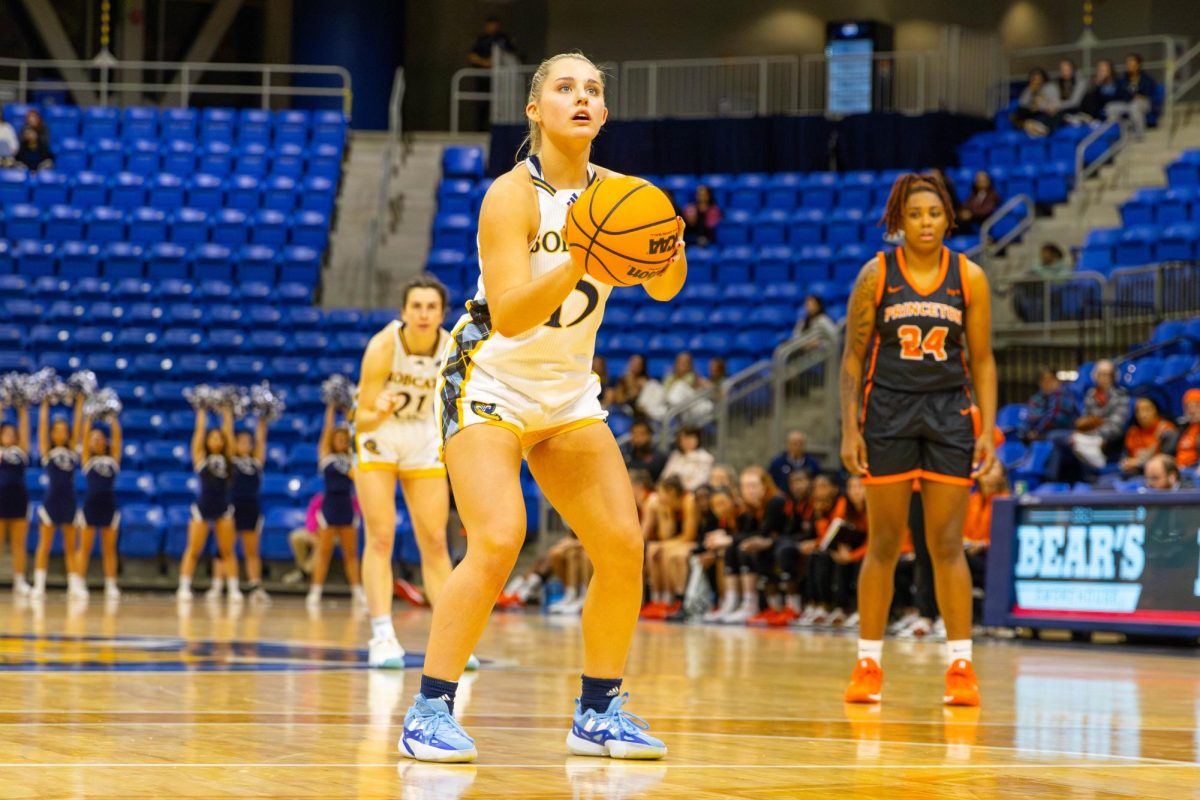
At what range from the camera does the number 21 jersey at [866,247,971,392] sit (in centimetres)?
677

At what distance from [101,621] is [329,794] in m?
8.41

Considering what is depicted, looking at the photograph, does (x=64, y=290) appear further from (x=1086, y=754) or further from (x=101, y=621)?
(x=1086, y=754)

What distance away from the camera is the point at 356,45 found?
2744 centimetres

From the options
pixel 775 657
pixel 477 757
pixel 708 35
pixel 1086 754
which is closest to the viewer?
pixel 477 757

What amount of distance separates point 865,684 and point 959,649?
1.32 feet

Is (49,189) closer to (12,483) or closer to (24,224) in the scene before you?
(24,224)

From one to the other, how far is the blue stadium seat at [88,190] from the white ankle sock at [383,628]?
50.9 feet

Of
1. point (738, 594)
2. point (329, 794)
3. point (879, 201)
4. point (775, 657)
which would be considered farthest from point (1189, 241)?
point (329, 794)

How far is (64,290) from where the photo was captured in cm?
2061

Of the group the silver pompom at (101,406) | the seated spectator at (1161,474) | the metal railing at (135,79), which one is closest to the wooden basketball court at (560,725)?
the seated spectator at (1161,474)

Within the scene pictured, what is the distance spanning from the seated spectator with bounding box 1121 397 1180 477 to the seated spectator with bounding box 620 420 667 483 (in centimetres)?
440

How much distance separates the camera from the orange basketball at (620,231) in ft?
13.7

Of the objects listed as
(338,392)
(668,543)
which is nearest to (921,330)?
(668,543)

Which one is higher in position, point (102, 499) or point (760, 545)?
point (102, 499)
